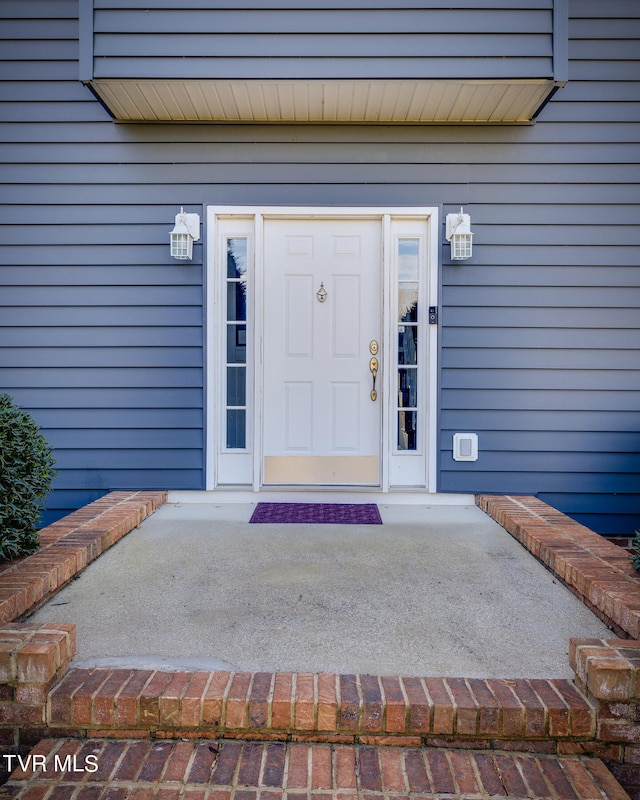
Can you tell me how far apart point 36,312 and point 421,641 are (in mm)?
3280

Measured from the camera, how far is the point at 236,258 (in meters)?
3.78

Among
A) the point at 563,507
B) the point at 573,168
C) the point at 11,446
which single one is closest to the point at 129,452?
the point at 11,446

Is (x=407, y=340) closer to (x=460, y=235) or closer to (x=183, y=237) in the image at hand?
(x=460, y=235)

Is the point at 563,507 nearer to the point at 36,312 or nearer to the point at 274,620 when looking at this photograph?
the point at 274,620

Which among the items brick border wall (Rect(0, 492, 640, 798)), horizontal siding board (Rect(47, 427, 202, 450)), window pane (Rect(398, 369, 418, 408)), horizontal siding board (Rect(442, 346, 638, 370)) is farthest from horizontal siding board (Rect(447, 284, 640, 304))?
brick border wall (Rect(0, 492, 640, 798))

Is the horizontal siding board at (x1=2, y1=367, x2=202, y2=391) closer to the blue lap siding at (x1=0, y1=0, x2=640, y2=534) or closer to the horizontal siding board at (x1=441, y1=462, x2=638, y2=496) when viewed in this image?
the blue lap siding at (x1=0, y1=0, x2=640, y2=534)

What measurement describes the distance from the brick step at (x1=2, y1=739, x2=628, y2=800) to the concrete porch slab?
23 cm

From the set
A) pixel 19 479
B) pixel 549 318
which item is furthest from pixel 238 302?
pixel 549 318

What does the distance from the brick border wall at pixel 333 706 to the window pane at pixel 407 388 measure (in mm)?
2292

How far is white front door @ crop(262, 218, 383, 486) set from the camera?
3.76m

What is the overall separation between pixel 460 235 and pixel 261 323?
1463mm

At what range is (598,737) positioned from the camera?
1.46m

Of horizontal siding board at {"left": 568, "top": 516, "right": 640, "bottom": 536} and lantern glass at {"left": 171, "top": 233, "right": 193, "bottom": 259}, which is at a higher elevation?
lantern glass at {"left": 171, "top": 233, "right": 193, "bottom": 259}

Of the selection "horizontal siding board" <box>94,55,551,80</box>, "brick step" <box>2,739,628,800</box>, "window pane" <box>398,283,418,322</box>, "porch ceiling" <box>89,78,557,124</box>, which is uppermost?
"horizontal siding board" <box>94,55,551,80</box>
